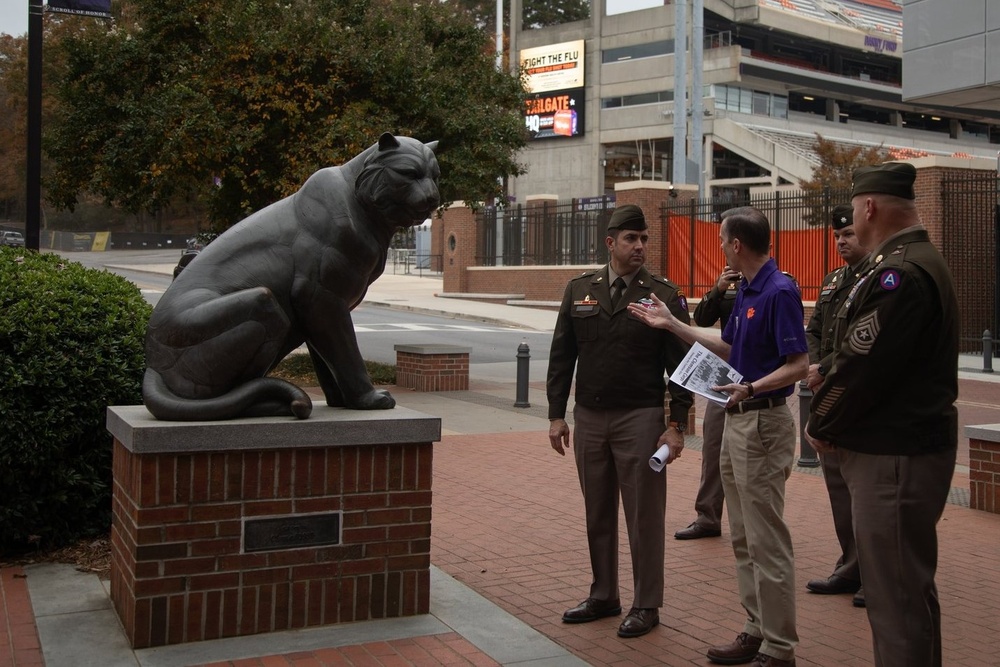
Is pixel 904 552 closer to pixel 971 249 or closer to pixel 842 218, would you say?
pixel 842 218

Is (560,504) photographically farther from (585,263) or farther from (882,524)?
(585,263)

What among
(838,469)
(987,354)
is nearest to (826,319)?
(838,469)

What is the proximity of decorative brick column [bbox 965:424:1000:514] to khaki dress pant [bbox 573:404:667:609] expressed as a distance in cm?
373

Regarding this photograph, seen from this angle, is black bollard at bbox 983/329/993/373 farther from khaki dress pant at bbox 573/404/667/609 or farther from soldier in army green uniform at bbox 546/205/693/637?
khaki dress pant at bbox 573/404/667/609

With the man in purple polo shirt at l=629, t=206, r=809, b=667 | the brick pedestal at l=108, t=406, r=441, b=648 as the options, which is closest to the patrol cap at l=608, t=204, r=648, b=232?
the man in purple polo shirt at l=629, t=206, r=809, b=667

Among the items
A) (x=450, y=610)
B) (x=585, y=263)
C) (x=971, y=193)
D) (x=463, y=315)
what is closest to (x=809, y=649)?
(x=450, y=610)

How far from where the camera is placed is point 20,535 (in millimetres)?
5824

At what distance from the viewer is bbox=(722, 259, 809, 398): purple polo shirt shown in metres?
4.66

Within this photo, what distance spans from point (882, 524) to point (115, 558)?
360cm

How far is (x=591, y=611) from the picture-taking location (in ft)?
17.0

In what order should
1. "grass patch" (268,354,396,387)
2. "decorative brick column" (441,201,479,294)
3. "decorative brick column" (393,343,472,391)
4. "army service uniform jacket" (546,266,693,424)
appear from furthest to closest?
"decorative brick column" (441,201,479,294)
"grass patch" (268,354,396,387)
"decorative brick column" (393,343,472,391)
"army service uniform jacket" (546,266,693,424)

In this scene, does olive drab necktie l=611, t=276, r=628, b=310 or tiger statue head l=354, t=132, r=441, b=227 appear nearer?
tiger statue head l=354, t=132, r=441, b=227

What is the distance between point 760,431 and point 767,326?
0.49 meters

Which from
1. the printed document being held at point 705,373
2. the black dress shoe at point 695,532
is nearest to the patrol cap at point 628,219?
the printed document being held at point 705,373
